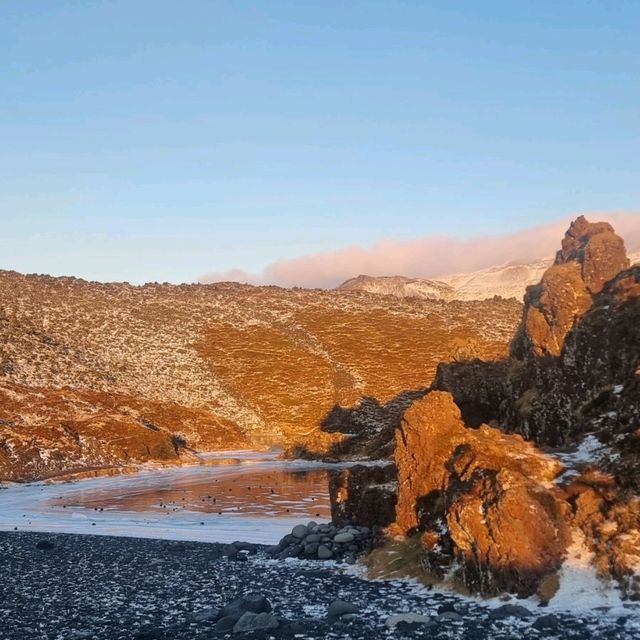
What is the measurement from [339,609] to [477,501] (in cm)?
418

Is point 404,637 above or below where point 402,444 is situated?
below

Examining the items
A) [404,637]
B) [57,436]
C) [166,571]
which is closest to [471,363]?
[166,571]

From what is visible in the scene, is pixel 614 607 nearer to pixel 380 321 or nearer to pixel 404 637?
pixel 404 637

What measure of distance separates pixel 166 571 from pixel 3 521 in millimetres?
15720

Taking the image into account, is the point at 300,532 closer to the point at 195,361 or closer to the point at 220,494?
the point at 220,494

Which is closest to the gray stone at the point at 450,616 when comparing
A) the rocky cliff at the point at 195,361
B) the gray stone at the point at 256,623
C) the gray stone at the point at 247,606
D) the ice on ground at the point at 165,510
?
the gray stone at the point at 256,623

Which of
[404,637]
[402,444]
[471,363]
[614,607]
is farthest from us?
[471,363]

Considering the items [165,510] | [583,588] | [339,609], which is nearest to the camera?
→ [583,588]

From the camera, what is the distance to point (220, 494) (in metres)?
38.1

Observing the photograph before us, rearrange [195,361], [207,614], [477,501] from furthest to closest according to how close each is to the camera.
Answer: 1. [195,361]
2. [477,501]
3. [207,614]

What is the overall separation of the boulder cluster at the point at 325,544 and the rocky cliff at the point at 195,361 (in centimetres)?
2962

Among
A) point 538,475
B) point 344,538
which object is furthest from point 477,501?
point 344,538

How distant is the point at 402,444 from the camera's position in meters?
20.6

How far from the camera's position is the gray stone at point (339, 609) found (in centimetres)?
1411
